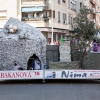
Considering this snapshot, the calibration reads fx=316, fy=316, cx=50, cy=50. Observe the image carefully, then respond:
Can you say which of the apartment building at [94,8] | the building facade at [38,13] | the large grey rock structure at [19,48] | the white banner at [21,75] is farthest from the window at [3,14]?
the white banner at [21,75]

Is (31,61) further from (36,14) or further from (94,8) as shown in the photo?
(94,8)

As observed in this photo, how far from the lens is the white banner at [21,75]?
16.9 m

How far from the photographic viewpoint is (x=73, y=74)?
17078 mm

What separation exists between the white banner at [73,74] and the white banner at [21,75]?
0.48m

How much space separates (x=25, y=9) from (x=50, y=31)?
15.5 ft

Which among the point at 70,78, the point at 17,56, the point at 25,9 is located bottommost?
the point at 70,78

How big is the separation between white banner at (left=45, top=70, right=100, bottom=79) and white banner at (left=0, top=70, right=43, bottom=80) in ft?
1.58

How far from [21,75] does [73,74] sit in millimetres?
2797

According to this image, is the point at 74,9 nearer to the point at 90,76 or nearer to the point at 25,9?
the point at 25,9

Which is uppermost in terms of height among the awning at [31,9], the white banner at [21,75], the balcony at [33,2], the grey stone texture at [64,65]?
the balcony at [33,2]

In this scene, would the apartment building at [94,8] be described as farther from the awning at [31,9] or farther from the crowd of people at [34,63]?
the crowd of people at [34,63]

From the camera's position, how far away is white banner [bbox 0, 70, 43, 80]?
16875mm

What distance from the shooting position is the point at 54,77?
16984 mm

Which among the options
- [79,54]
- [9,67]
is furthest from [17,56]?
[79,54]
